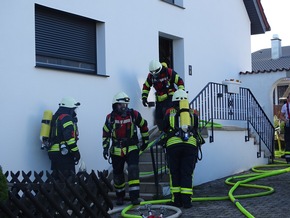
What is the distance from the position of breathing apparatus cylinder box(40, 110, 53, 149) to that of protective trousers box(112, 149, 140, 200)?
3.78ft

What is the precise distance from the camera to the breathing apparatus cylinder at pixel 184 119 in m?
7.37

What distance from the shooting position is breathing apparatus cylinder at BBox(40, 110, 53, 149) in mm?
8039

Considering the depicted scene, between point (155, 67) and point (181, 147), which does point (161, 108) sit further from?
point (181, 147)

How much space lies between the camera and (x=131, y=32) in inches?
409

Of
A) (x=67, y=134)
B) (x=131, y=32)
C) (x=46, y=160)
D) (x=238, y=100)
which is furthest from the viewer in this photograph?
(x=238, y=100)

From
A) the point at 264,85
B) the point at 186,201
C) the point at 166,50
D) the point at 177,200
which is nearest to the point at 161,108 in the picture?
the point at 177,200

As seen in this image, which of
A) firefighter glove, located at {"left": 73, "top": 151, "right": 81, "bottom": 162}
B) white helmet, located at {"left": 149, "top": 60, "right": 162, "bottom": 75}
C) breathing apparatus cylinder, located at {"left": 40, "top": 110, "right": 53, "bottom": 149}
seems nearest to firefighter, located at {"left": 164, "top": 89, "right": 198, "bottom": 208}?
firefighter glove, located at {"left": 73, "top": 151, "right": 81, "bottom": 162}

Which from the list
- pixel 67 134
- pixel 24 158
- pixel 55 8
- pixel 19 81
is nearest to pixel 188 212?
pixel 67 134

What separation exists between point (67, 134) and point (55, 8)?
2.35m

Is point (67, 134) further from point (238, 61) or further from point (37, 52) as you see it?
point (238, 61)

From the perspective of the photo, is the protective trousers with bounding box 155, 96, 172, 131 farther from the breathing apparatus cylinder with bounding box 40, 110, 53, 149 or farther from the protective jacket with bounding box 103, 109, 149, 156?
the breathing apparatus cylinder with bounding box 40, 110, 53, 149

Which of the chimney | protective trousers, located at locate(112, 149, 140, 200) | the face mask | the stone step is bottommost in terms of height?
the stone step

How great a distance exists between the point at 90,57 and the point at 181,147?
10.6 feet

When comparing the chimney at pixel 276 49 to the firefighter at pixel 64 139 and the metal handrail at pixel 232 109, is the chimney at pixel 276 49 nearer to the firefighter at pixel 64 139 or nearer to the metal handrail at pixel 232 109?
the metal handrail at pixel 232 109
